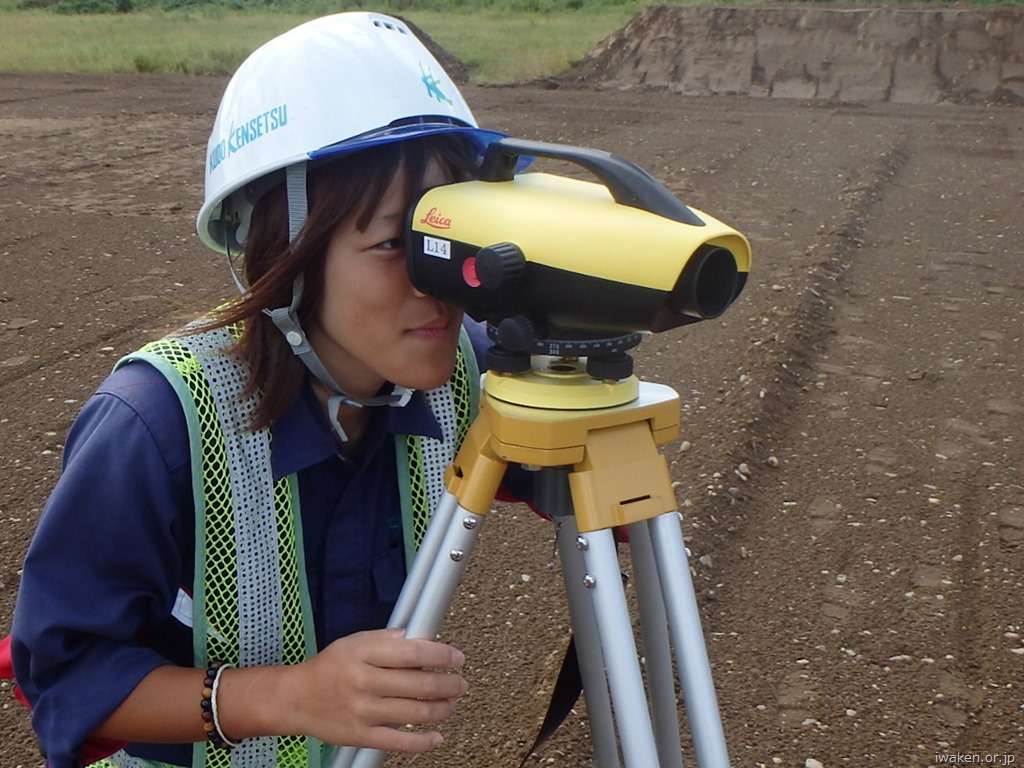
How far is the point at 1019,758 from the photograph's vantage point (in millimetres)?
1947

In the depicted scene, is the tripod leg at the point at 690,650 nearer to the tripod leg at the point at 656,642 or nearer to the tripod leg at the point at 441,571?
the tripod leg at the point at 656,642

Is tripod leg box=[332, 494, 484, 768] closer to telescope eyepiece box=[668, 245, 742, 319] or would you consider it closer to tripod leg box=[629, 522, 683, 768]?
tripod leg box=[629, 522, 683, 768]

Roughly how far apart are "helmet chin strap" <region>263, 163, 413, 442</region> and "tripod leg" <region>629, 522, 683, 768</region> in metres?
0.31

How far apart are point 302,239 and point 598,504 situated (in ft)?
1.28

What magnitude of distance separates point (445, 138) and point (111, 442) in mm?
429

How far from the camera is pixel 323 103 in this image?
1.05 meters

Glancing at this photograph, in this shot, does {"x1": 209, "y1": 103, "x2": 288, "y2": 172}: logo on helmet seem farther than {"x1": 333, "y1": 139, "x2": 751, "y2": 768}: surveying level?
Yes

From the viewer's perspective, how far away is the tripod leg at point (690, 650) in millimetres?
944

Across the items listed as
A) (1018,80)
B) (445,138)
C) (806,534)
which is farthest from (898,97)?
(445,138)

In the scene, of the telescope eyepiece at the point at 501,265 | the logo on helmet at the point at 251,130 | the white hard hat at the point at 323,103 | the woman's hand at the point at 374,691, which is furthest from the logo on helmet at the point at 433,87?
the woman's hand at the point at 374,691

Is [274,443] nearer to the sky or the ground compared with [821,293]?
nearer to the sky

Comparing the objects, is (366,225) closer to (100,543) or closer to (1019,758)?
(100,543)

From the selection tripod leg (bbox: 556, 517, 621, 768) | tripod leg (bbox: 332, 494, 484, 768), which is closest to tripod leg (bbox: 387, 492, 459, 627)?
tripod leg (bbox: 332, 494, 484, 768)

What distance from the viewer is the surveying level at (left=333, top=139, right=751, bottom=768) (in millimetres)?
867
